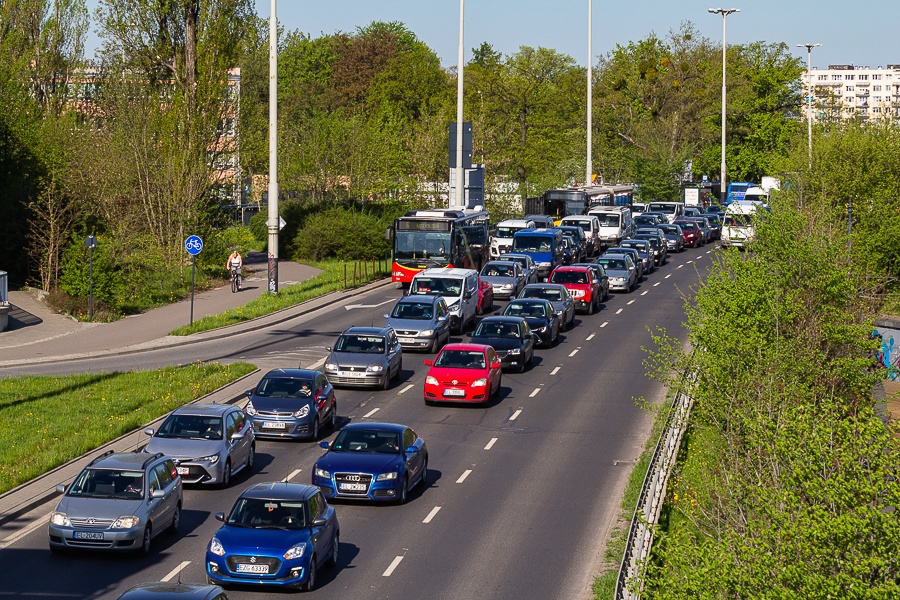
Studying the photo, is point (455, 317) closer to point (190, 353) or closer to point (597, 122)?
point (190, 353)

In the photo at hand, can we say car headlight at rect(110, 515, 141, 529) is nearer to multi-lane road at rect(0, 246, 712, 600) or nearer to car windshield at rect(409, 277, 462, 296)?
multi-lane road at rect(0, 246, 712, 600)

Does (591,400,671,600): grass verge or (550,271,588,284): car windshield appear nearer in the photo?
(591,400,671,600): grass verge

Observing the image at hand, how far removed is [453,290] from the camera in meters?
42.7

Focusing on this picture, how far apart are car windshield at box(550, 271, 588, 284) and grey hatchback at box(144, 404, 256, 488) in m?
24.0

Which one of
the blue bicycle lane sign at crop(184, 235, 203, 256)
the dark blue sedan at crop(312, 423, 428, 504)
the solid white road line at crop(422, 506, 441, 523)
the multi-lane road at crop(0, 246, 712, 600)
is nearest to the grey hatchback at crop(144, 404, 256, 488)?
the multi-lane road at crop(0, 246, 712, 600)

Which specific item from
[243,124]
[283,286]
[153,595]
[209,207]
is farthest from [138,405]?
[243,124]

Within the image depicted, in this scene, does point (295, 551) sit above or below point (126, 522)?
below

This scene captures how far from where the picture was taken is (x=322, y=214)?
64500mm

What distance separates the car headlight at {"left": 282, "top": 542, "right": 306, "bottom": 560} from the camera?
18453 millimetres

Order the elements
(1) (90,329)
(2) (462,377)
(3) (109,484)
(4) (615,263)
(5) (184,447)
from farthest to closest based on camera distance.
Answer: (4) (615,263)
(1) (90,329)
(2) (462,377)
(5) (184,447)
(3) (109,484)

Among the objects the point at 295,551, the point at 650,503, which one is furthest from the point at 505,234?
the point at 295,551

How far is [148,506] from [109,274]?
27800 mm

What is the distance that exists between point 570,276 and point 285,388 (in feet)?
70.3

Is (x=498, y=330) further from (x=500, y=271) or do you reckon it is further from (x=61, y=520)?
(x=61, y=520)
